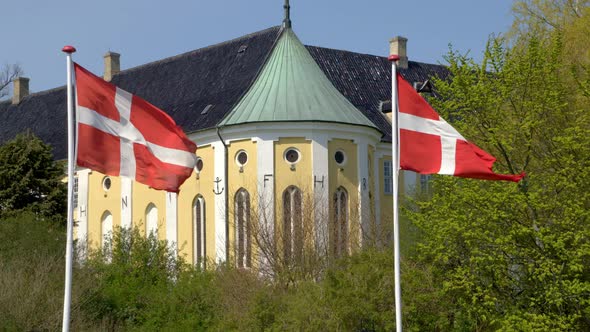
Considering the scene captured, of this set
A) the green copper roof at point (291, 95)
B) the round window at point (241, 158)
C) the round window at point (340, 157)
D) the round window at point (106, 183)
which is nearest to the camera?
the green copper roof at point (291, 95)

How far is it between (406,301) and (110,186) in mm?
23242

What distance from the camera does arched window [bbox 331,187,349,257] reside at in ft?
121

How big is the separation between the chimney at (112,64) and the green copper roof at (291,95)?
15388mm

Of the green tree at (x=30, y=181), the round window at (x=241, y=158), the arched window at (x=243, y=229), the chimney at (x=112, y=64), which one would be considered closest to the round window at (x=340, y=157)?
the round window at (x=241, y=158)

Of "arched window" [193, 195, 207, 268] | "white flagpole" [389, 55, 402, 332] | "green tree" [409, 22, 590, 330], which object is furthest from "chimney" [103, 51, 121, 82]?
"white flagpole" [389, 55, 402, 332]

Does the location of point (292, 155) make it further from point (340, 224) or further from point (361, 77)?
point (361, 77)

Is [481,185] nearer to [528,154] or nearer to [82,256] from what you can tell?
[528,154]

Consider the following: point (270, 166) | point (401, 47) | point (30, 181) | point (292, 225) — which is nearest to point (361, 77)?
point (401, 47)

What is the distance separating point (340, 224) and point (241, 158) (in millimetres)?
4843

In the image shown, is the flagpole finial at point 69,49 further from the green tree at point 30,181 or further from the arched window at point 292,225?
the green tree at point 30,181

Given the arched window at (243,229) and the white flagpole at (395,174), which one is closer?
the white flagpole at (395,174)

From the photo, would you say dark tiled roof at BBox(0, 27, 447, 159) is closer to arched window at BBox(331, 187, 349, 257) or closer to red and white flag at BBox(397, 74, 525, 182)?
arched window at BBox(331, 187, 349, 257)

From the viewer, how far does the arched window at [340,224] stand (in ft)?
121

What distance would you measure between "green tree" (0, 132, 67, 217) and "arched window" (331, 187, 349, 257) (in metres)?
10.9
